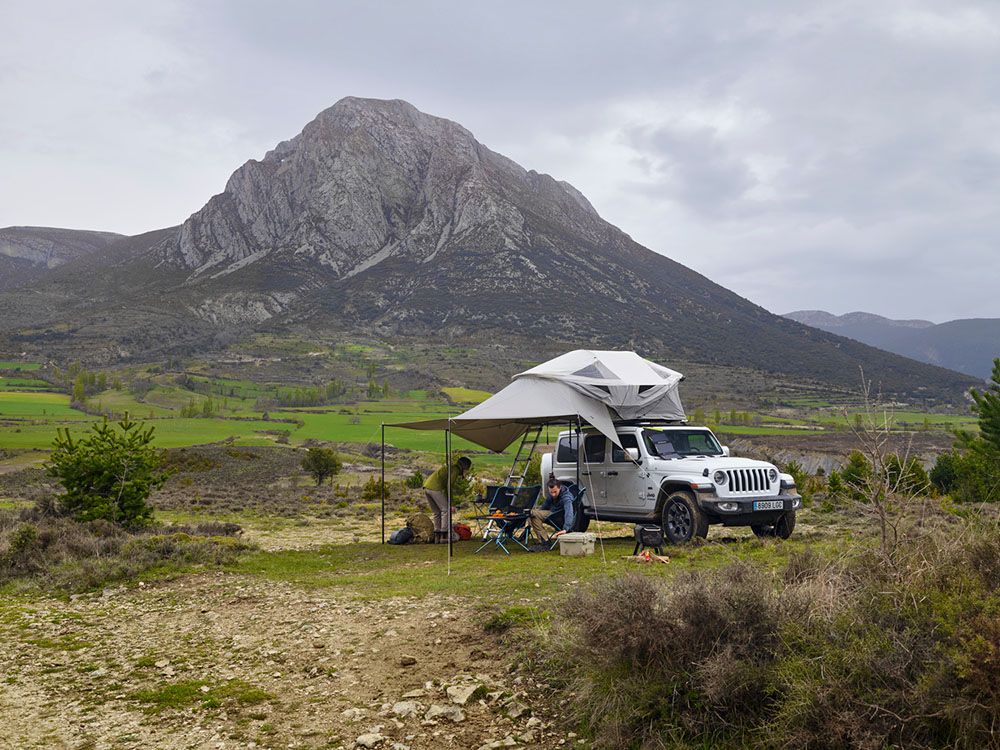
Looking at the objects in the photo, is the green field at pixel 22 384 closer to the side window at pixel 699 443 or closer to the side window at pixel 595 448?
the side window at pixel 595 448

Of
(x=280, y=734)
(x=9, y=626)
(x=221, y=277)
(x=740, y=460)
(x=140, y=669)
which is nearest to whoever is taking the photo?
(x=280, y=734)

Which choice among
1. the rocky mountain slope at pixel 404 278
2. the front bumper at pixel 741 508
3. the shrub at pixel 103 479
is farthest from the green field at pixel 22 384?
the front bumper at pixel 741 508

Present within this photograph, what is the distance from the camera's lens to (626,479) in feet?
40.3

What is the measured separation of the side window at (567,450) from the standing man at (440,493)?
1.78m

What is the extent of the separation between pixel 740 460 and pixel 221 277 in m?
144

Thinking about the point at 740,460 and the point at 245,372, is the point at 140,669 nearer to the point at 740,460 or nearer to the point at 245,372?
the point at 740,460

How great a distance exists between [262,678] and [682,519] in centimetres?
727

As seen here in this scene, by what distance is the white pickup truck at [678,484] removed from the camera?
11133 millimetres

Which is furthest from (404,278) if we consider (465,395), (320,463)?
(320,463)

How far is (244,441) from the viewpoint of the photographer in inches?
2074

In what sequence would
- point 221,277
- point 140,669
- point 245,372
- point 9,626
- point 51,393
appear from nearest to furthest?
point 140,669, point 9,626, point 51,393, point 245,372, point 221,277

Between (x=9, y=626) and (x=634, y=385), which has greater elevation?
(x=634, y=385)

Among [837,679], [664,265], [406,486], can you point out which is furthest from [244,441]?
[664,265]

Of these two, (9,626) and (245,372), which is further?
(245,372)
